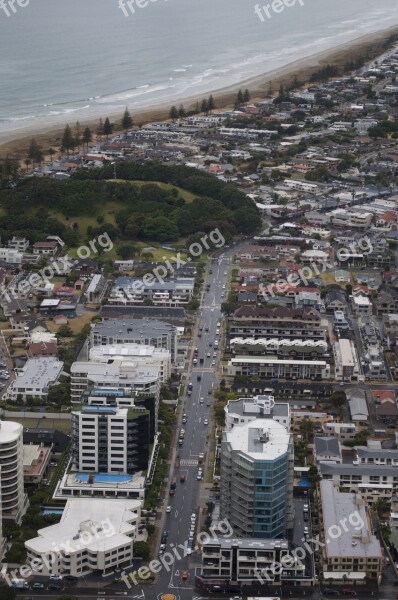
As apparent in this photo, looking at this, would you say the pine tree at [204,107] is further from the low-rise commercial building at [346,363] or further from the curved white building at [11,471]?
the curved white building at [11,471]

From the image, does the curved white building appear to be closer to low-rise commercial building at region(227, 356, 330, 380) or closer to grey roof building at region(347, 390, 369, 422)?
grey roof building at region(347, 390, 369, 422)

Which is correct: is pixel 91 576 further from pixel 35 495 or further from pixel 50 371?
pixel 50 371

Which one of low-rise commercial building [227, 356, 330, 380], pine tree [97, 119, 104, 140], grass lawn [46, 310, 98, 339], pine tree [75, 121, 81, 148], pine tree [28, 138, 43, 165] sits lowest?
low-rise commercial building [227, 356, 330, 380]

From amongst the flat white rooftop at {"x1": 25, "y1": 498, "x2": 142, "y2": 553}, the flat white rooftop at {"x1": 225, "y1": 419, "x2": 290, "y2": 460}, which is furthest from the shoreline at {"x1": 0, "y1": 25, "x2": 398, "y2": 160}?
the flat white rooftop at {"x1": 225, "y1": 419, "x2": 290, "y2": 460}

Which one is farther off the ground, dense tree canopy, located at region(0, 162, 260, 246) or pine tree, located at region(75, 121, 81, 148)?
pine tree, located at region(75, 121, 81, 148)

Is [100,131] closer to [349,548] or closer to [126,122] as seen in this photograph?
[126,122]

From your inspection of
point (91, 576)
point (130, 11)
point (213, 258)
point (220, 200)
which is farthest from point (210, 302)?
point (130, 11)

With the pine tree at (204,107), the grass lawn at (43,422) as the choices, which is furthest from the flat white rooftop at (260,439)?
the pine tree at (204,107)
